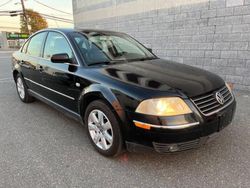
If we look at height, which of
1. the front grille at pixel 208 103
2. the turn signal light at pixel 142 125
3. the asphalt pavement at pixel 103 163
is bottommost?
the asphalt pavement at pixel 103 163

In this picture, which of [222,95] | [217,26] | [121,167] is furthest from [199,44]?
[121,167]

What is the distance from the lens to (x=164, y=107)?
1.99 metres

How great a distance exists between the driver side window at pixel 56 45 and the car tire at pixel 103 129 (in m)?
0.87

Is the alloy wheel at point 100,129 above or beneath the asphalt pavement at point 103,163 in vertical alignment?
above

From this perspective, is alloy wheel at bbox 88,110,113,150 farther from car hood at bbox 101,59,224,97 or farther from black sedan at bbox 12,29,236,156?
car hood at bbox 101,59,224,97

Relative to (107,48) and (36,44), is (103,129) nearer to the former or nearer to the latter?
(107,48)

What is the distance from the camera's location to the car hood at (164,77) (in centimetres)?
214

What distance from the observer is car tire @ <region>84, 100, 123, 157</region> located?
227cm

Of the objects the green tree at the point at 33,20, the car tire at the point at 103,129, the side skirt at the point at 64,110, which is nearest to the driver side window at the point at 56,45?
the side skirt at the point at 64,110

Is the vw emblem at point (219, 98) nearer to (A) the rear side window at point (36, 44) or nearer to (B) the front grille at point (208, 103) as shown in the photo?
(B) the front grille at point (208, 103)

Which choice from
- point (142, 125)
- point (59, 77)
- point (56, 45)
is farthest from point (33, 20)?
point (142, 125)

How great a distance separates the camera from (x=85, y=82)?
258cm

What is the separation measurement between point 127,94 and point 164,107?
0.39m

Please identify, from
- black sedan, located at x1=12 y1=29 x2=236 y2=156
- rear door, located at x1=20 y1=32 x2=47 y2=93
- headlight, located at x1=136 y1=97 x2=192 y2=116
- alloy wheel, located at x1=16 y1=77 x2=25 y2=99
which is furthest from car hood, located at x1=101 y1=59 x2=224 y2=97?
alloy wheel, located at x1=16 y1=77 x2=25 y2=99
